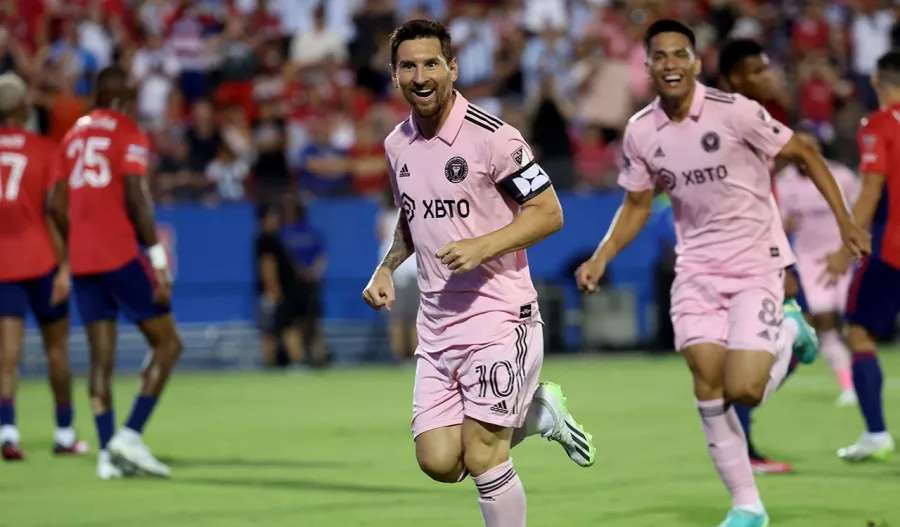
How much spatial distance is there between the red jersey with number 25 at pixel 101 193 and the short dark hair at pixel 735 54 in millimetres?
4213

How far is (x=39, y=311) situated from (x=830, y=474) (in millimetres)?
6465

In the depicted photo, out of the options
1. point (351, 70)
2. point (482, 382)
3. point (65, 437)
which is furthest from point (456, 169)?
point (351, 70)

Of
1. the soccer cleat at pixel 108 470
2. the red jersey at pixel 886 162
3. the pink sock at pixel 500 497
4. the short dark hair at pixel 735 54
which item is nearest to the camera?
the pink sock at pixel 500 497

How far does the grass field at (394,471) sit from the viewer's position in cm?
877

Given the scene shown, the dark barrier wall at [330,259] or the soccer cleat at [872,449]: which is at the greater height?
the soccer cleat at [872,449]

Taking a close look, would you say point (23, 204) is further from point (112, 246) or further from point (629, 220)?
point (629, 220)

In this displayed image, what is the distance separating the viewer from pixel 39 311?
12570mm

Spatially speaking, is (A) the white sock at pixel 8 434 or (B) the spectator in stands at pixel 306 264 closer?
(A) the white sock at pixel 8 434

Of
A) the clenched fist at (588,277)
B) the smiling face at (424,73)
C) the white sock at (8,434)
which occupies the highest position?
the smiling face at (424,73)

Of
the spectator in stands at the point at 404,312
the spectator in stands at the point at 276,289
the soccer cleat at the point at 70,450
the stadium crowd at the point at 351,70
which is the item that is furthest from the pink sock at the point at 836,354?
the spectator in stands at the point at 276,289

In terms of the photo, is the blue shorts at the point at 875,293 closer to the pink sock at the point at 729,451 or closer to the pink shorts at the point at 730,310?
the pink shorts at the point at 730,310

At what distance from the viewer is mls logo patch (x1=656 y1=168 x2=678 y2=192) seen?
8.28 meters

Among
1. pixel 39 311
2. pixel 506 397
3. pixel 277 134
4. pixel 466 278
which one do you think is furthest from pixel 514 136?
pixel 277 134

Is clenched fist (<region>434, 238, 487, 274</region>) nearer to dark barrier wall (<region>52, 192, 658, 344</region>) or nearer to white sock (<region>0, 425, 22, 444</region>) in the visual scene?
white sock (<region>0, 425, 22, 444</region>)
